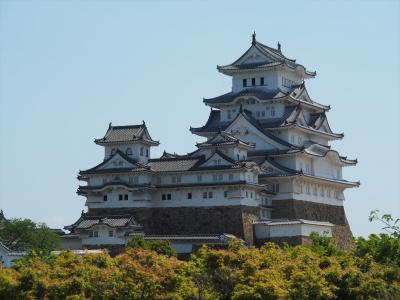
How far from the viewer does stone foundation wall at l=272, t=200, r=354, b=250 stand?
66500 millimetres

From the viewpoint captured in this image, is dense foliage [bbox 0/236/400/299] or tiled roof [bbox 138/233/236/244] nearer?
dense foliage [bbox 0/236/400/299]

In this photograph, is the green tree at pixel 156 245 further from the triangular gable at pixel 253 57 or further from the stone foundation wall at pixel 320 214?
the triangular gable at pixel 253 57

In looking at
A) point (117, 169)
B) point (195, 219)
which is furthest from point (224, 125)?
point (195, 219)

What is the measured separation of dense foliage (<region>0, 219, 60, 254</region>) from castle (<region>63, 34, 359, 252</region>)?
7.27 feet

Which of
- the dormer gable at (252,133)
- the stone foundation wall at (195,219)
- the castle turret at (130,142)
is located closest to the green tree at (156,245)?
the stone foundation wall at (195,219)

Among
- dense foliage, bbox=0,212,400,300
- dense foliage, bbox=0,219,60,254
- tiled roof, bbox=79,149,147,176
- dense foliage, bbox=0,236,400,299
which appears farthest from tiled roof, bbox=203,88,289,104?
dense foliage, bbox=0,236,400,299

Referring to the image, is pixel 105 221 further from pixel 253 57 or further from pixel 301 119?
pixel 253 57

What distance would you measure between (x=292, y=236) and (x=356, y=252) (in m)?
14.3

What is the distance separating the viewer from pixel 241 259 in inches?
1497

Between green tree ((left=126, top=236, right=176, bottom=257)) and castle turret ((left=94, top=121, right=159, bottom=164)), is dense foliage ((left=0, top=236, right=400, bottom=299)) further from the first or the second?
castle turret ((left=94, top=121, right=159, bottom=164))

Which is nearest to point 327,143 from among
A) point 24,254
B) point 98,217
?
point 98,217

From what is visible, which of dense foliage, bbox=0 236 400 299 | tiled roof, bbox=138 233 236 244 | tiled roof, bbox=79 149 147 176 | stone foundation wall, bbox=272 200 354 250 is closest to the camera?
dense foliage, bbox=0 236 400 299

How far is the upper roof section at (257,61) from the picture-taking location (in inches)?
2862

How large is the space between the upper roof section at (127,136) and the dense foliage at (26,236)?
7.97m
